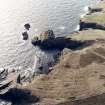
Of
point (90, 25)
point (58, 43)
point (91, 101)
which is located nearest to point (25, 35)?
point (58, 43)

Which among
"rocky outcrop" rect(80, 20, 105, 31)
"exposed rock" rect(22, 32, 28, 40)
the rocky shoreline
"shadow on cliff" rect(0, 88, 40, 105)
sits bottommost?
"shadow on cliff" rect(0, 88, 40, 105)

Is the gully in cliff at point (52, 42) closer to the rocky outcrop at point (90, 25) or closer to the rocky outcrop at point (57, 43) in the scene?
the rocky outcrop at point (57, 43)

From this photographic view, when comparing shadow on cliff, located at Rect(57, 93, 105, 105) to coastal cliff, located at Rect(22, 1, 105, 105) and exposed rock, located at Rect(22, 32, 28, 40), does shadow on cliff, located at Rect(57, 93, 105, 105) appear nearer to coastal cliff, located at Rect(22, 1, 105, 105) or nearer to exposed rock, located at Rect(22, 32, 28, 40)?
coastal cliff, located at Rect(22, 1, 105, 105)

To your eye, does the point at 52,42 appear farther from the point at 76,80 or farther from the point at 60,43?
the point at 76,80

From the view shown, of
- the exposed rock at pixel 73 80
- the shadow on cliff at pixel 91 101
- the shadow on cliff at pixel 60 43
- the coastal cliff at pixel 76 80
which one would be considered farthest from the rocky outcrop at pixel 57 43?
the shadow on cliff at pixel 91 101

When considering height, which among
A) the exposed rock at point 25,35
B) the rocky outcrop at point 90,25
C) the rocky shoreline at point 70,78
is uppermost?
the rocky outcrop at point 90,25

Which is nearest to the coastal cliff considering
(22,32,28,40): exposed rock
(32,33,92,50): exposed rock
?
(32,33,92,50): exposed rock
